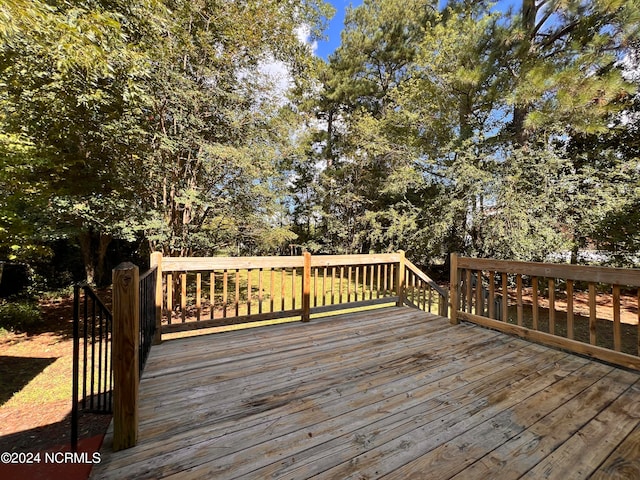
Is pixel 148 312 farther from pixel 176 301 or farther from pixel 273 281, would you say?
pixel 176 301

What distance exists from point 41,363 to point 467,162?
9.18m

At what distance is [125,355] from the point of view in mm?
1438

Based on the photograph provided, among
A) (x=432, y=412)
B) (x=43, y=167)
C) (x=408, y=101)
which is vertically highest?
(x=408, y=101)

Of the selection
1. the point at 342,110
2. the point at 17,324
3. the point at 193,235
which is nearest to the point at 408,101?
the point at 342,110

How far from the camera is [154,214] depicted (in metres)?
5.12

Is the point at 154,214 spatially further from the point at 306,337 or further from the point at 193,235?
the point at 306,337

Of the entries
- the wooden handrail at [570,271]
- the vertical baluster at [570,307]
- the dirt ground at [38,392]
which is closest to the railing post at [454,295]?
the wooden handrail at [570,271]

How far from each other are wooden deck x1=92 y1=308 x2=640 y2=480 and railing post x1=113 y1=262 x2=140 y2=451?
11 centimetres

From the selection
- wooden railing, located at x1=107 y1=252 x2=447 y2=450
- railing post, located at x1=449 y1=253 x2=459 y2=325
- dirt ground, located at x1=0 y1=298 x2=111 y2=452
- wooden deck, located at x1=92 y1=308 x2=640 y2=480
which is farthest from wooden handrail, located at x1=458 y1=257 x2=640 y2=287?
dirt ground, located at x1=0 y1=298 x2=111 y2=452

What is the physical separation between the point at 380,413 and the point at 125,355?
143 cm

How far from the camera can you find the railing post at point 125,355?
1410mm

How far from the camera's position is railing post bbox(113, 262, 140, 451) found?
4.63 feet

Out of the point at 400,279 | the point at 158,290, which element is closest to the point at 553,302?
the point at 400,279

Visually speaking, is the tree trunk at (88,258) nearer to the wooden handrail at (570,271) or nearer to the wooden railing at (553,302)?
the wooden railing at (553,302)
